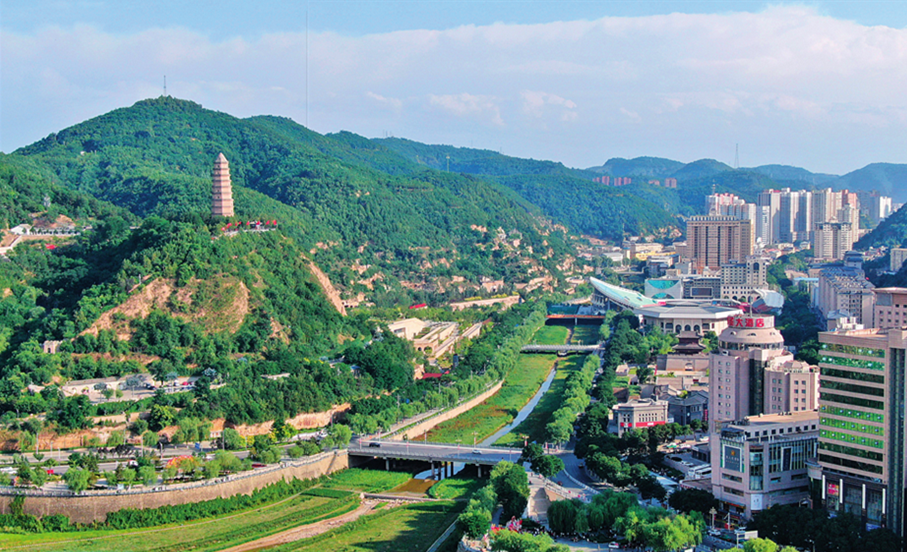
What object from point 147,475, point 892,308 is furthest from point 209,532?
point 892,308

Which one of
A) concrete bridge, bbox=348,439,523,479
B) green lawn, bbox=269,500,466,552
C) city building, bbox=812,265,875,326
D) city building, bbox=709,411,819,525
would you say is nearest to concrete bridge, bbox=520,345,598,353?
city building, bbox=812,265,875,326

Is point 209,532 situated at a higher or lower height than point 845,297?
lower

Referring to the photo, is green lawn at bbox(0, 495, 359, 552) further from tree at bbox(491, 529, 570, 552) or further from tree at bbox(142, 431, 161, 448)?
tree at bbox(491, 529, 570, 552)

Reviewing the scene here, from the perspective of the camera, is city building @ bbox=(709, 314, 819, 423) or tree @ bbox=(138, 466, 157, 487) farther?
city building @ bbox=(709, 314, 819, 423)

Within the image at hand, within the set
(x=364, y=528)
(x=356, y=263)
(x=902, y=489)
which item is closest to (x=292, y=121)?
(x=356, y=263)

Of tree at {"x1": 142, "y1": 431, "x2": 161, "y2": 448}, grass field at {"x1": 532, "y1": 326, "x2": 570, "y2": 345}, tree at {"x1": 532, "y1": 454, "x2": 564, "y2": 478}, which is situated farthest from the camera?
grass field at {"x1": 532, "y1": 326, "x2": 570, "y2": 345}

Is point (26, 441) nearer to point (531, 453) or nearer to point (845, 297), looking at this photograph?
point (531, 453)

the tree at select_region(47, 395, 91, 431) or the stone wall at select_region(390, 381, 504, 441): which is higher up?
the tree at select_region(47, 395, 91, 431)
